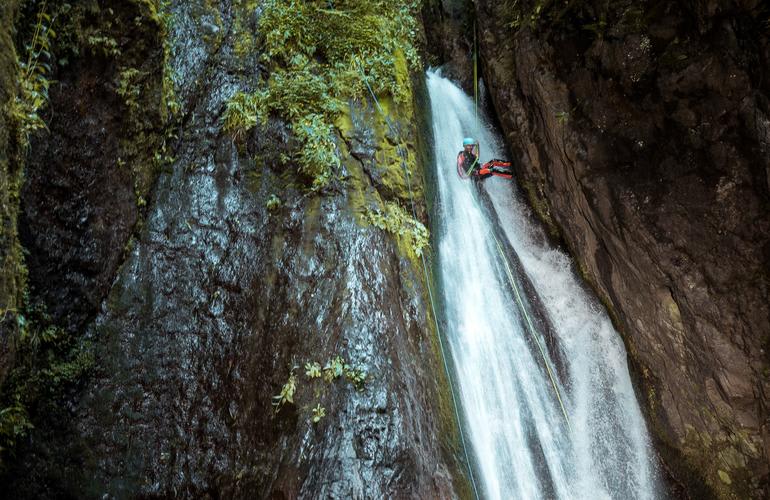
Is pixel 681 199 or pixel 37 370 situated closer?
pixel 37 370

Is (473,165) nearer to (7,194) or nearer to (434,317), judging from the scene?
(434,317)

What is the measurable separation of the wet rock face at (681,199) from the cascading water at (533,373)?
0.46 meters

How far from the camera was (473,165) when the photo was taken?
25.6 ft

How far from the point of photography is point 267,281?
4.70m

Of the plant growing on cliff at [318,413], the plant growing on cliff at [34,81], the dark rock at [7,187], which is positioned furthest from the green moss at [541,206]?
the dark rock at [7,187]

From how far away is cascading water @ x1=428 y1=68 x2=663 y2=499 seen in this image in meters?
5.18

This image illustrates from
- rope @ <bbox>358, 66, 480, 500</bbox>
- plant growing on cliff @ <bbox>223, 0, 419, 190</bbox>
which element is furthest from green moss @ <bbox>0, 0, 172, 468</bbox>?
rope @ <bbox>358, 66, 480, 500</bbox>

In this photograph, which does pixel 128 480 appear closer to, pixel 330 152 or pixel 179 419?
pixel 179 419

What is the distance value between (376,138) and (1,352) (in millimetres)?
4587

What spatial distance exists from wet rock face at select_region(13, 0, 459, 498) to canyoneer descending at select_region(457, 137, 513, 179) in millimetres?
3348

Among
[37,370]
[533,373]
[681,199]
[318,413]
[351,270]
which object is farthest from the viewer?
[533,373]

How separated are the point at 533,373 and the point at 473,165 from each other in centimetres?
392

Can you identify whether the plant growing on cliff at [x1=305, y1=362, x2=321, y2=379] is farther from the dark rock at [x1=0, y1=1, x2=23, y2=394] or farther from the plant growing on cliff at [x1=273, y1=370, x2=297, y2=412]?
the dark rock at [x1=0, y1=1, x2=23, y2=394]

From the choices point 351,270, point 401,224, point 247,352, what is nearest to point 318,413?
point 247,352
